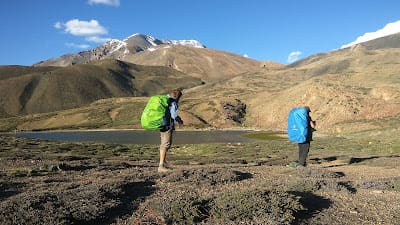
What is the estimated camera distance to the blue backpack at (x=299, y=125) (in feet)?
58.6

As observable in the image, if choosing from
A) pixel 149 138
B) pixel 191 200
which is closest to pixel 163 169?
pixel 191 200

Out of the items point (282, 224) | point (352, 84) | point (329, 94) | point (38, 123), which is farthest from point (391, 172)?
point (38, 123)

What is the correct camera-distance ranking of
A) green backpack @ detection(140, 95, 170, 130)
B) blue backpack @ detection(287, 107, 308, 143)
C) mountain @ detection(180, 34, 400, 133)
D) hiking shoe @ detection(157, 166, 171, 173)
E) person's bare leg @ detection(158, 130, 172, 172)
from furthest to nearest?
1. mountain @ detection(180, 34, 400, 133)
2. blue backpack @ detection(287, 107, 308, 143)
3. hiking shoe @ detection(157, 166, 171, 173)
4. person's bare leg @ detection(158, 130, 172, 172)
5. green backpack @ detection(140, 95, 170, 130)

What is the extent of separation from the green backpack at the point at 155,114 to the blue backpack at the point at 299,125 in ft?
19.3

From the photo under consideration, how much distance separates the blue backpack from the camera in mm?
17875

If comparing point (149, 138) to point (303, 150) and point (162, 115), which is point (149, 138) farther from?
point (162, 115)

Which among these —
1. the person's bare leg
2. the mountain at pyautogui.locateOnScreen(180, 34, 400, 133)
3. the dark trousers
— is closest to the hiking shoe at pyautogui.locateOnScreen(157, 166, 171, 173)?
the person's bare leg

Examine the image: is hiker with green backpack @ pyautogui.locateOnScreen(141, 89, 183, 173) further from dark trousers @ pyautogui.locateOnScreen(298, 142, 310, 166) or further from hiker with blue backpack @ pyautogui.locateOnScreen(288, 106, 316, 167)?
dark trousers @ pyautogui.locateOnScreen(298, 142, 310, 166)

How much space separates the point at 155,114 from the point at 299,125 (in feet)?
20.7

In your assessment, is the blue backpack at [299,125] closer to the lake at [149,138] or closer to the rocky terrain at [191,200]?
the rocky terrain at [191,200]

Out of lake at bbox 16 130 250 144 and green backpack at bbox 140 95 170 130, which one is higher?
green backpack at bbox 140 95 170 130

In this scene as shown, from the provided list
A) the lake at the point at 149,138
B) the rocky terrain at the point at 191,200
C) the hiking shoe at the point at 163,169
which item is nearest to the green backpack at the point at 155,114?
the hiking shoe at the point at 163,169

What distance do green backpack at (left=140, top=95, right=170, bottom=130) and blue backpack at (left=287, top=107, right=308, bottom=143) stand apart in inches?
231

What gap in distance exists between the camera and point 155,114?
579 inches
